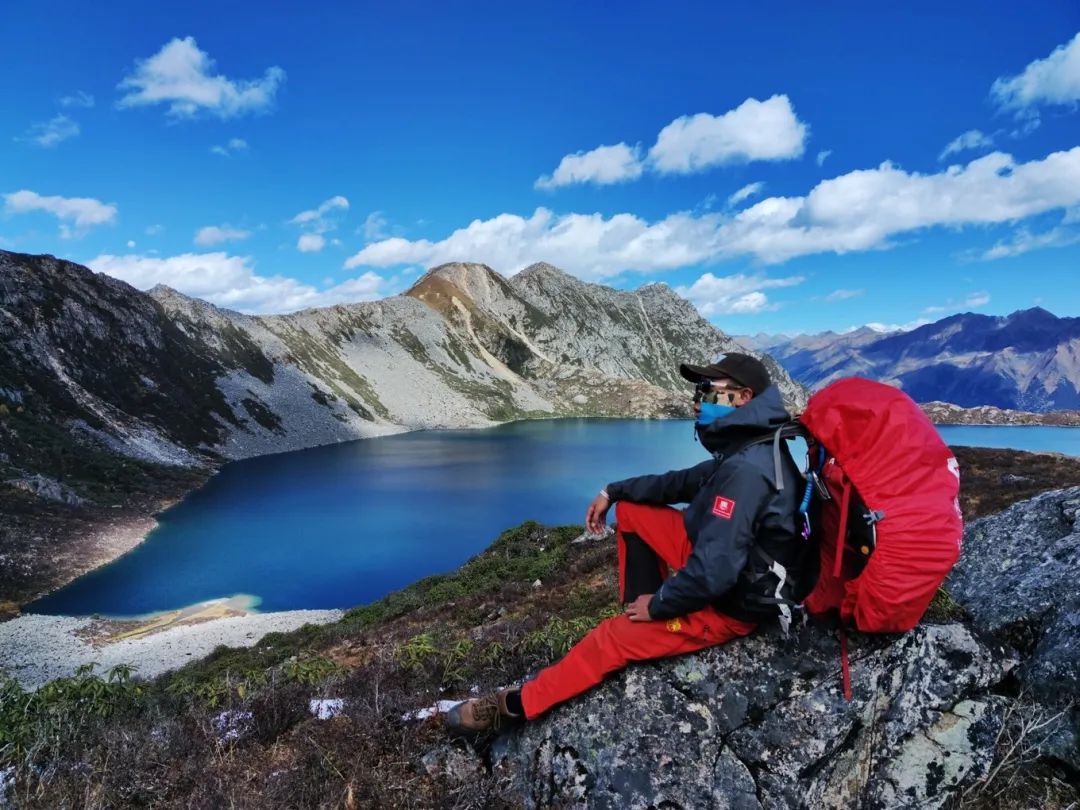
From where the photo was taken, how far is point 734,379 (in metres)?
3.97

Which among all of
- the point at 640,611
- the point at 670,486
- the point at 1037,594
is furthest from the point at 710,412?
the point at 1037,594

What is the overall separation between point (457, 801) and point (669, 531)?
Result: 7.18ft

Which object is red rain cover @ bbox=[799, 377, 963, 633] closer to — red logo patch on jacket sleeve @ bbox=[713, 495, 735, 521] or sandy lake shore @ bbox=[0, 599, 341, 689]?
red logo patch on jacket sleeve @ bbox=[713, 495, 735, 521]

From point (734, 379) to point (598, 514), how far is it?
5.74ft

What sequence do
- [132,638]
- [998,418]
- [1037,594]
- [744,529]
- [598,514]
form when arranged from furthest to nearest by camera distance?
[998,418]
[132,638]
[598,514]
[1037,594]
[744,529]

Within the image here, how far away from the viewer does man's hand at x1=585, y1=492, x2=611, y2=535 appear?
16.0 feet

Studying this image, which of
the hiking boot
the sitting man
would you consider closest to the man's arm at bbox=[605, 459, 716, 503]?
the sitting man

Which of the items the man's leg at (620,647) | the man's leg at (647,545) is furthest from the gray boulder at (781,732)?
the man's leg at (647,545)

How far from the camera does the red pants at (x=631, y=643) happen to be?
12.1ft

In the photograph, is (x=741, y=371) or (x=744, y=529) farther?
(x=741, y=371)

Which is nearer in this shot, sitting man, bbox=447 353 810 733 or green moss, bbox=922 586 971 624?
sitting man, bbox=447 353 810 733

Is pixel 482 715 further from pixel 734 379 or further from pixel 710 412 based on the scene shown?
pixel 734 379

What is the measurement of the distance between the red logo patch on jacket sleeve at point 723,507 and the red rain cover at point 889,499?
615 millimetres

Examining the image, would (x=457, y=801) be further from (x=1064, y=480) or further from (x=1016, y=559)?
(x=1064, y=480)
